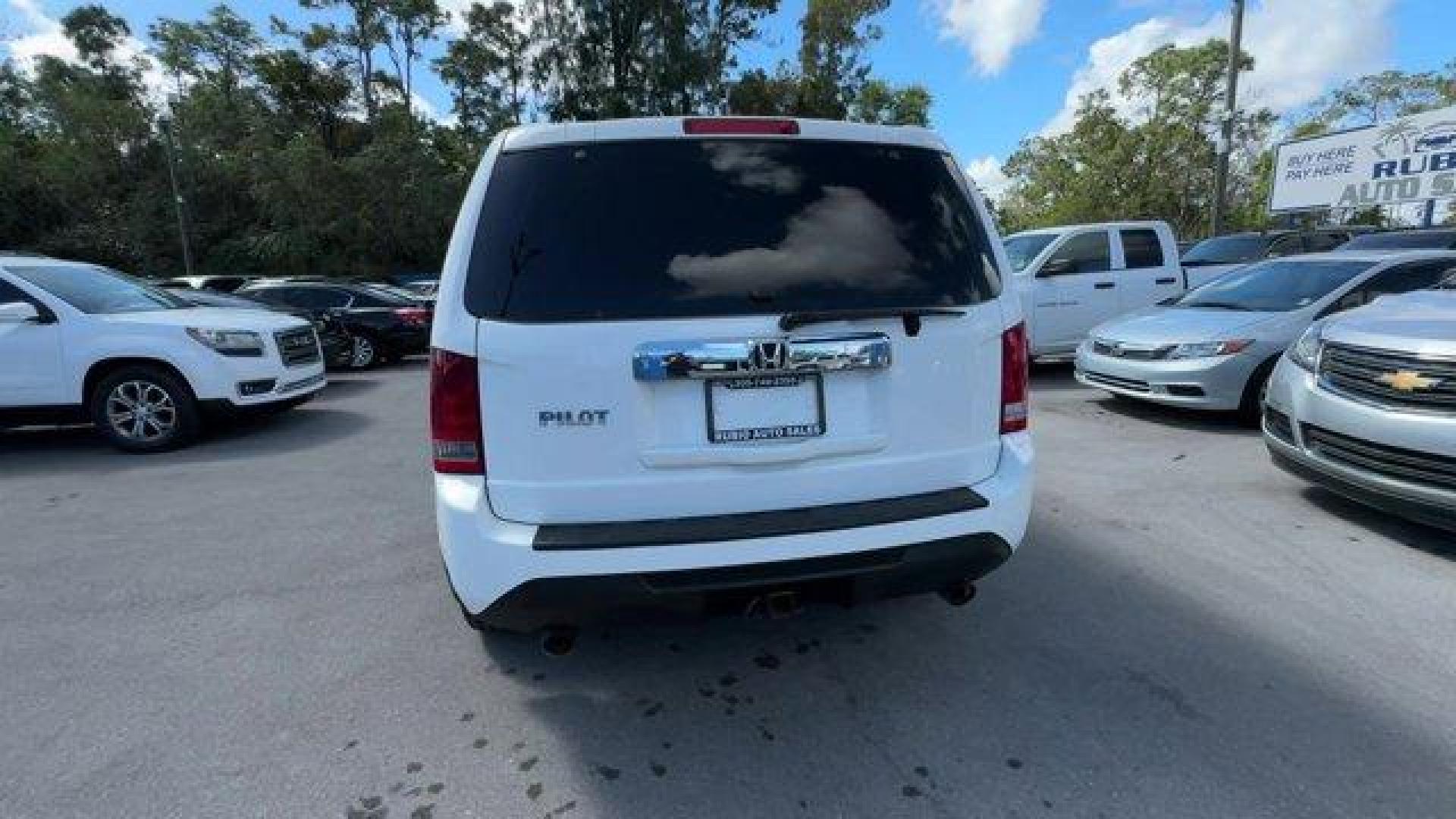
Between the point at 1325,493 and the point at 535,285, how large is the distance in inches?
205

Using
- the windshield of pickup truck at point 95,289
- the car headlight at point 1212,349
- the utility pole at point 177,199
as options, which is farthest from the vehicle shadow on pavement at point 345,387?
the utility pole at point 177,199

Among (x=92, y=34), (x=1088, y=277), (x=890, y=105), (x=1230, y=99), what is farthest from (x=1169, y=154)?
(x=92, y=34)

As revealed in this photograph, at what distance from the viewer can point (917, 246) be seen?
258 cm

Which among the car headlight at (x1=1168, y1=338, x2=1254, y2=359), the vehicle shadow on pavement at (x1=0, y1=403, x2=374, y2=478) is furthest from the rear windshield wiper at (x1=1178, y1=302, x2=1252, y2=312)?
the vehicle shadow on pavement at (x1=0, y1=403, x2=374, y2=478)

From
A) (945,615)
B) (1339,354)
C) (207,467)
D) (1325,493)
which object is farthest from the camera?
(207,467)

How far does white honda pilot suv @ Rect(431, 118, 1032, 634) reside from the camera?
227 cm

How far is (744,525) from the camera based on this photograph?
92.8 inches

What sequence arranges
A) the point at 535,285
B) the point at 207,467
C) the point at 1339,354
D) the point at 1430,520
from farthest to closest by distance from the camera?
1. the point at 207,467
2. the point at 1339,354
3. the point at 1430,520
4. the point at 535,285

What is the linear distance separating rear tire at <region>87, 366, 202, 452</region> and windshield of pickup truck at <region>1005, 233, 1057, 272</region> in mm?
9221

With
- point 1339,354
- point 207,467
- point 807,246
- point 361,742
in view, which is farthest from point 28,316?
point 1339,354

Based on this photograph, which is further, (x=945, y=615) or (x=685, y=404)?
(x=945, y=615)

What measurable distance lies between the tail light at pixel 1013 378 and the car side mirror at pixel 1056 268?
24.8ft

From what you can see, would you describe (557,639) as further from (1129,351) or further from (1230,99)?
(1230,99)

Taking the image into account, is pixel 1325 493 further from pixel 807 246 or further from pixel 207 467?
pixel 207 467
